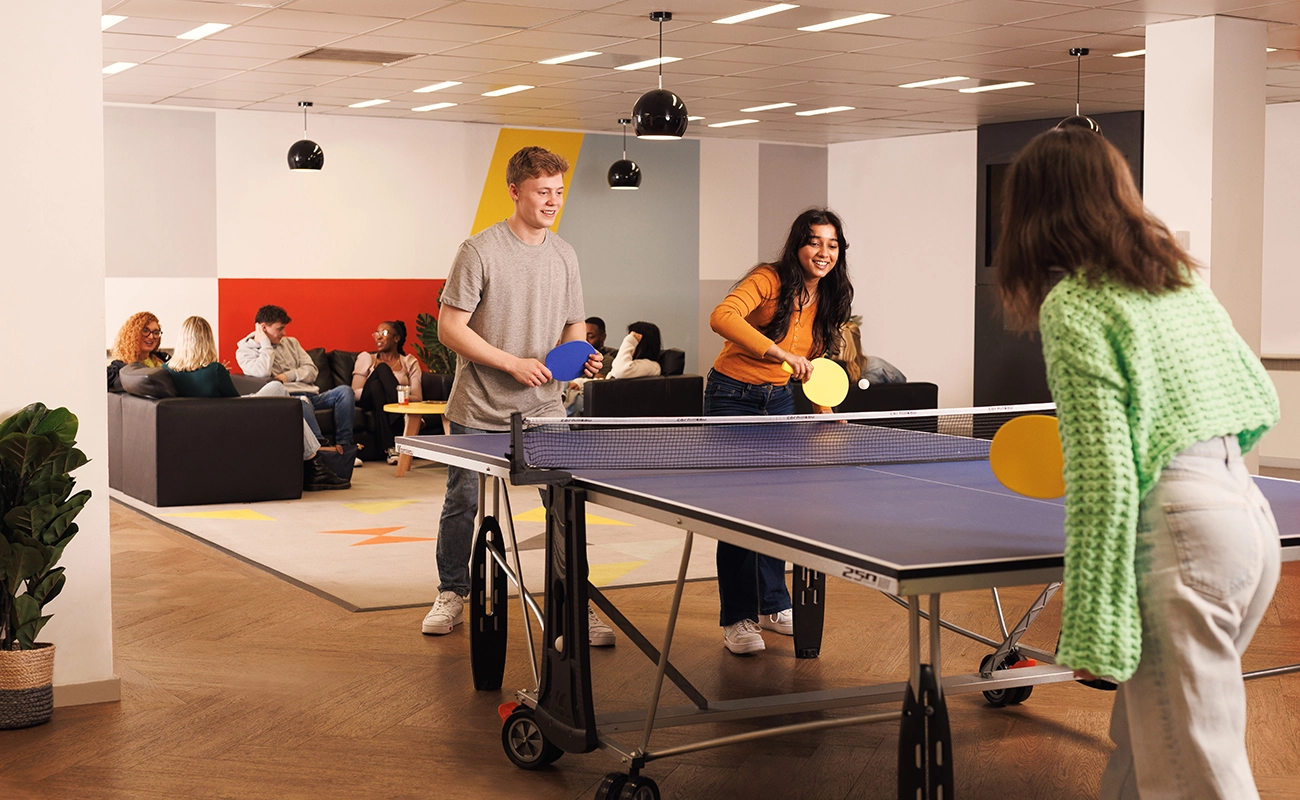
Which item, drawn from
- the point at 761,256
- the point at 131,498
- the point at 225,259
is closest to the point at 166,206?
the point at 225,259

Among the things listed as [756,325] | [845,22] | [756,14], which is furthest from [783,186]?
[756,325]

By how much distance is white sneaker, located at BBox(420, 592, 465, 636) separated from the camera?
188 inches

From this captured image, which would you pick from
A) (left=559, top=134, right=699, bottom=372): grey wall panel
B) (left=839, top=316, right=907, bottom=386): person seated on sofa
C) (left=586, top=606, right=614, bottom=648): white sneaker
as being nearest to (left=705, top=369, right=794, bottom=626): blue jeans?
(left=586, top=606, right=614, bottom=648): white sneaker

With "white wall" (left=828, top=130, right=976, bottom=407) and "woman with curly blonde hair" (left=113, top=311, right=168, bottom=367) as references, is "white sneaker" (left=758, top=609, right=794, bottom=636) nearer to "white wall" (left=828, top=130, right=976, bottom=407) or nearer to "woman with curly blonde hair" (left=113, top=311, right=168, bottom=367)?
"woman with curly blonde hair" (left=113, top=311, right=168, bottom=367)

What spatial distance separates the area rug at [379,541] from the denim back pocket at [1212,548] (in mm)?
3707

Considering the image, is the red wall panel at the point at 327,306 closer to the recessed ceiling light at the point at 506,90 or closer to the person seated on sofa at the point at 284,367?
the person seated on sofa at the point at 284,367

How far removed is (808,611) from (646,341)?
20.5 feet

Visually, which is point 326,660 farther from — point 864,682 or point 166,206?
point 166,206

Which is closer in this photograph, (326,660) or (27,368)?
(27,368)

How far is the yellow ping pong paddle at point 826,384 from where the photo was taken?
394cm

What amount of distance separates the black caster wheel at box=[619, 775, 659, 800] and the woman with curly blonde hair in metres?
6.37

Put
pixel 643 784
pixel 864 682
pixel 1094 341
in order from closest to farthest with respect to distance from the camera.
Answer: pixel 1094 341
pixel 643 784
pixel 864 682

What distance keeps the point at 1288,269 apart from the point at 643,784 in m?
9.68

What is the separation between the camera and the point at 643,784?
302 cm
